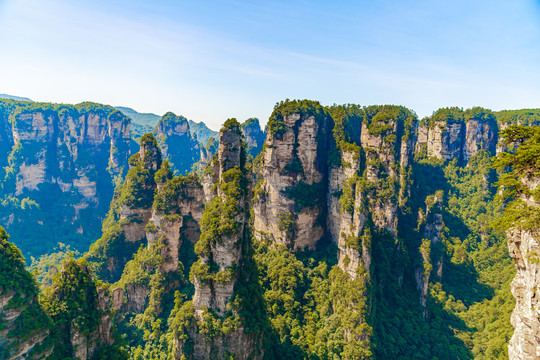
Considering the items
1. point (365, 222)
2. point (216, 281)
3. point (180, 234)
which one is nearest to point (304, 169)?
point (365, 222)

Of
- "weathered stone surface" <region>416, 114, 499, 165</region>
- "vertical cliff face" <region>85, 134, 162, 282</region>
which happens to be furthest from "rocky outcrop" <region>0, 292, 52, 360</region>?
"weathered stone surface" <region>416, 114, 499, 165</region>

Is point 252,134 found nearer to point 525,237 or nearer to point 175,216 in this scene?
point 175,216

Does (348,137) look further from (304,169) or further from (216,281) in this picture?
(216,281)

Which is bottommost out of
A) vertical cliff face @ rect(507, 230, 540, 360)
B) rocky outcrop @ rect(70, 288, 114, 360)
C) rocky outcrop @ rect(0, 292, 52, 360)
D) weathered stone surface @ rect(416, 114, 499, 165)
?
rocky outcrop @ rect(70, 288, 114, 360)

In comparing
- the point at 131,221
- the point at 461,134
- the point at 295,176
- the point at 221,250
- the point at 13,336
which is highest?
the point at 461,134

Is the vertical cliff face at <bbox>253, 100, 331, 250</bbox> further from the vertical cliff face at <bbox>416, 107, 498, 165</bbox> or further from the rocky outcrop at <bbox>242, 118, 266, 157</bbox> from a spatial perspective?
the rocky outcrop at <bbox>242, 118, 266, 157</bbox>

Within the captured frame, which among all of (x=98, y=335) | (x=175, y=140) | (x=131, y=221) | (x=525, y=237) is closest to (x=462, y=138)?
(x=525, y=237)
